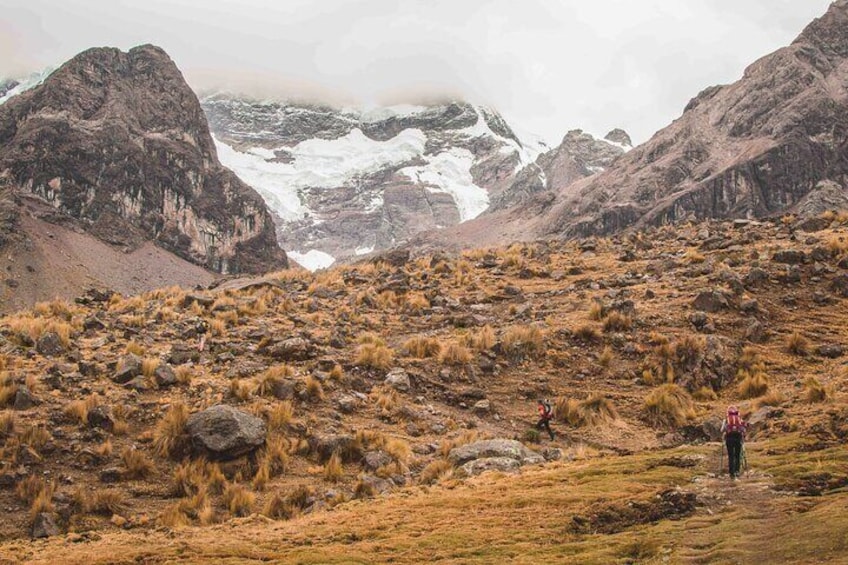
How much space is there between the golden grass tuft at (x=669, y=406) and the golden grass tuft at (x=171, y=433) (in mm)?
10288

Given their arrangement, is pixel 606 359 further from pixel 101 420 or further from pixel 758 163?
pixel 758 163

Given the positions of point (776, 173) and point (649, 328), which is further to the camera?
point (776, 173)

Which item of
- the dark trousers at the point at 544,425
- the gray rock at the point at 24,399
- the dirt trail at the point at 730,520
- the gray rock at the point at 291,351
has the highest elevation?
the gray rock at the point at 291,351

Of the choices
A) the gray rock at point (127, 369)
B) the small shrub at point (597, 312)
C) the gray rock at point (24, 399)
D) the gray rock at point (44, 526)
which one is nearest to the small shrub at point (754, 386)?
the small shrub at point (597, 312)

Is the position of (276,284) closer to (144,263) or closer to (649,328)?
(649,328)

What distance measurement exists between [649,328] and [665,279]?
4756mm

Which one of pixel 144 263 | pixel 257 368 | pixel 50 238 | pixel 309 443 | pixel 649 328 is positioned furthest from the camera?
pixel 144 263

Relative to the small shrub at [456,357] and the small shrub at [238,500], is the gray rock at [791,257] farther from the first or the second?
the small shrub at [238,500]

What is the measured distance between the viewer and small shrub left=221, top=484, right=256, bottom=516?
11688 millimetres

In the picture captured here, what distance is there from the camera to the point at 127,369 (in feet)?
51.3

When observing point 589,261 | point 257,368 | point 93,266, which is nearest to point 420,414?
point 257,368

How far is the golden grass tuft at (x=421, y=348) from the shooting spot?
1916 cm

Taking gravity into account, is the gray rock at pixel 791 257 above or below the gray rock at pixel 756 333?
above

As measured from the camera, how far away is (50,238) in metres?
160
